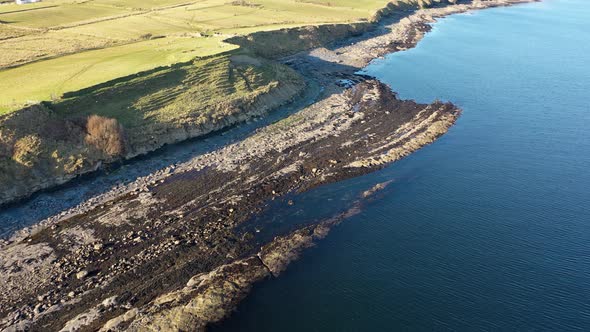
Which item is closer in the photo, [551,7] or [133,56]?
[133,56]

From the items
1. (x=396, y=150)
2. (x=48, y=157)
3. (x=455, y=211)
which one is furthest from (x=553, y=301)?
(x=48, y=157)

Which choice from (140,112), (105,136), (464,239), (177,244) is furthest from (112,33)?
(464,239)

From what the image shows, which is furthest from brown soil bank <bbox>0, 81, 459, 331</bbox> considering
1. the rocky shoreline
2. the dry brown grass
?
the dry brown grass

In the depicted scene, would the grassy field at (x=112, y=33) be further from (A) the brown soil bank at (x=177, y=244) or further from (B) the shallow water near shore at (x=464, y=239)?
(B) the shallow water near shore at (x=464, y=239)

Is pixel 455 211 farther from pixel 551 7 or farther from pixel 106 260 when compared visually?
pixel 551 7

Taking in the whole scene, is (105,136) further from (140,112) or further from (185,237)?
(185,237)
